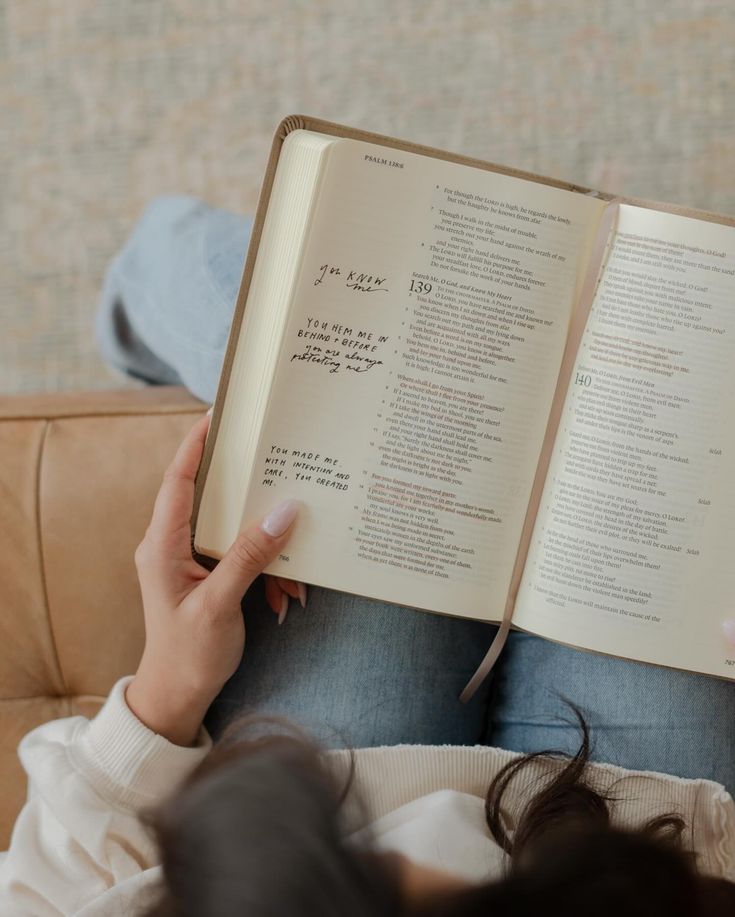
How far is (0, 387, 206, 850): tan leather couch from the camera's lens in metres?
0.72

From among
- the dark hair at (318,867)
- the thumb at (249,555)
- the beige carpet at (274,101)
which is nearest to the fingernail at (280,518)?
the thumb at (249,555)

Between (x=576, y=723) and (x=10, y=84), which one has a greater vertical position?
(x=10, y=84)

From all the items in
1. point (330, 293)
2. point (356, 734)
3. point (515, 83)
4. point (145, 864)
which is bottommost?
point (145, 864)

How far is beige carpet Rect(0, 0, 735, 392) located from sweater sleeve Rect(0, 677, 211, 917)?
0.65 m

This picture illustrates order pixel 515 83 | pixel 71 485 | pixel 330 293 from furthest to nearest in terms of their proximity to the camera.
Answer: pixel 515 83, pixel 71 485, pixel 330 293

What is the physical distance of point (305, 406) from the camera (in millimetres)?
619

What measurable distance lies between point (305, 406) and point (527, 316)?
180mm

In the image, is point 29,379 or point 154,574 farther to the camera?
point 29,379

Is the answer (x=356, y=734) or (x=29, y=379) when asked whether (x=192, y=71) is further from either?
(x=356, y=734)

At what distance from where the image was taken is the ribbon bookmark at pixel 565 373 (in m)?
0.61

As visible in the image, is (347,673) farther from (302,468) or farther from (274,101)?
(274,101)

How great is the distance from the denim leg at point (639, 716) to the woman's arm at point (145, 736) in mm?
275

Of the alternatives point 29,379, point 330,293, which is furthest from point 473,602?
point 29,379

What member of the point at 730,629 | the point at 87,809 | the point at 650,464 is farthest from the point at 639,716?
the point at 87,809
